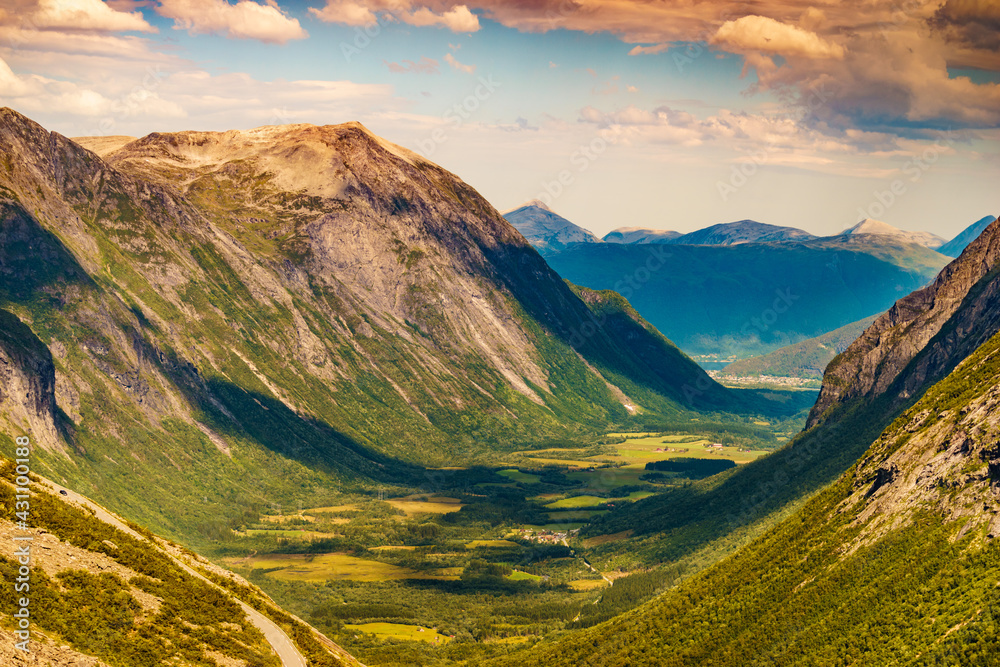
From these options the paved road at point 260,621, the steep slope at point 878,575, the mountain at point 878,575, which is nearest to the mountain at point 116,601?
the paved road at point 260,621

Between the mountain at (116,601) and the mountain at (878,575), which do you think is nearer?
the mountain at (116,601)

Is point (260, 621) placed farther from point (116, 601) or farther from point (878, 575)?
point (878, 575)

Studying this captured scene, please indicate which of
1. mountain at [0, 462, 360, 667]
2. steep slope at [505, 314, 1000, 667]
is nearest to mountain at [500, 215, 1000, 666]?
steep slope at [505, 314, 1000, 667]

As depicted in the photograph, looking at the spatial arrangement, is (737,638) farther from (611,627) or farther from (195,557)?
(195,557)

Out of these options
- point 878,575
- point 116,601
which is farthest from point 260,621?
point 878,575

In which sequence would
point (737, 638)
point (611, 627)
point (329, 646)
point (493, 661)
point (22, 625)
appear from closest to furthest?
point (22, 625)
point (737, 638)
point (329, 646)
point (611, 627)
point (493, 661)

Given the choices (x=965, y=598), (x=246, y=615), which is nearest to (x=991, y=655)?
(x=965, y=598)

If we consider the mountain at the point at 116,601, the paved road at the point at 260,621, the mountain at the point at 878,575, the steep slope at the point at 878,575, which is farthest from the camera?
the paved road at the point at 260,621

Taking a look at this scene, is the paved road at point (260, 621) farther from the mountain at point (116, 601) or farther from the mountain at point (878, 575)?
the mountain at point (878, 575)
